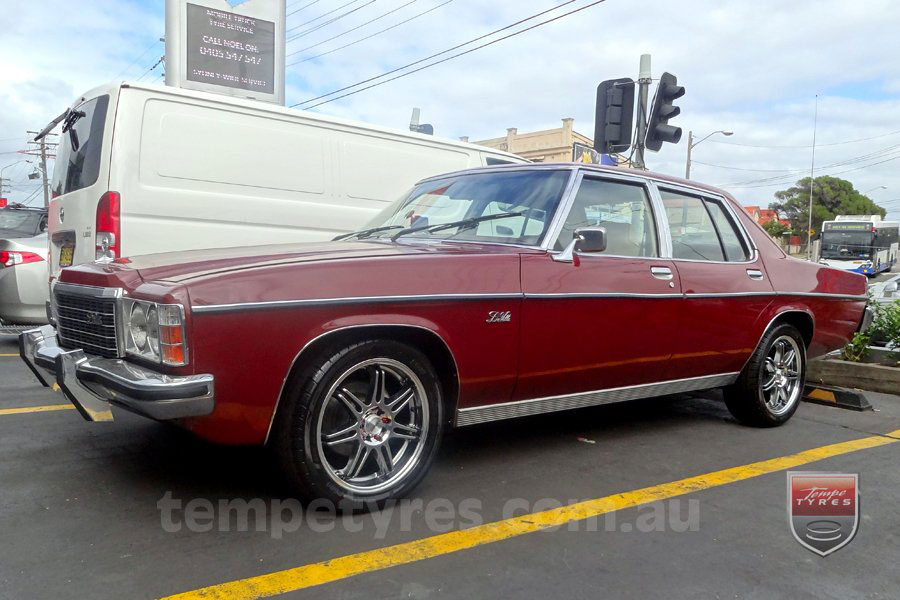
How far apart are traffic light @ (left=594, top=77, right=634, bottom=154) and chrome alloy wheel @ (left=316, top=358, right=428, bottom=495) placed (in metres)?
6.64

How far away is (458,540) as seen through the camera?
110 inches

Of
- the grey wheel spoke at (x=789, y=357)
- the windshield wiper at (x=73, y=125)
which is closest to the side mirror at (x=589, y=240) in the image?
the grey wheel spoke at (x=789, y=357)

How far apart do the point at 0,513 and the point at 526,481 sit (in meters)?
2.21

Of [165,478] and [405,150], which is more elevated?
[405,150]

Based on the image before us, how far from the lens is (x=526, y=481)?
349 centimetres

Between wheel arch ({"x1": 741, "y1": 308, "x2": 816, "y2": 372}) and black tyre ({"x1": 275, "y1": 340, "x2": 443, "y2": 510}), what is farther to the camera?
wheel arch ({"x1": 741, "y1": 308, "x2": 816, "y2": 372})

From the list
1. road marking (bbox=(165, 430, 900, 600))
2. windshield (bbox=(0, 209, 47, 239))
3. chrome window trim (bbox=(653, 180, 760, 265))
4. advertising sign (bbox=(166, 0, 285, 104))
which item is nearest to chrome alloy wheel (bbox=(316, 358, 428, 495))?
road marking (bbox=(165, 430, 900, 600))

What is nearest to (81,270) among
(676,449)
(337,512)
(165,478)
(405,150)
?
(165,478)

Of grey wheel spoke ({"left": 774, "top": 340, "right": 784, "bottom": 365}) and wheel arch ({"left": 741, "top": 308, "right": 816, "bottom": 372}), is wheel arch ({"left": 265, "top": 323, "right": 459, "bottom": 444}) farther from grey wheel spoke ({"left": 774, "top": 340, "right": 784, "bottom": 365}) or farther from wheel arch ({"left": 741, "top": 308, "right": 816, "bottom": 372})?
grey wheel spoke ({"left": 774, "top": 340, "right": 784, "bottom": 365})

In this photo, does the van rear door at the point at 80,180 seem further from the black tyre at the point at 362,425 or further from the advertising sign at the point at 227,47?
the advertising sign at the point at 227,47

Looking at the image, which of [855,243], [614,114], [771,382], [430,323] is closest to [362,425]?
[430,323]

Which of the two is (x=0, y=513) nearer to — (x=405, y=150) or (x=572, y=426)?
(x=572, y=426)

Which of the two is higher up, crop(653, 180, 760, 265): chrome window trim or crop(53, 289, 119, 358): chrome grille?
crop(653, 180, 760, 265): chrome window trim

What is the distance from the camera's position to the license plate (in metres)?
5.62
